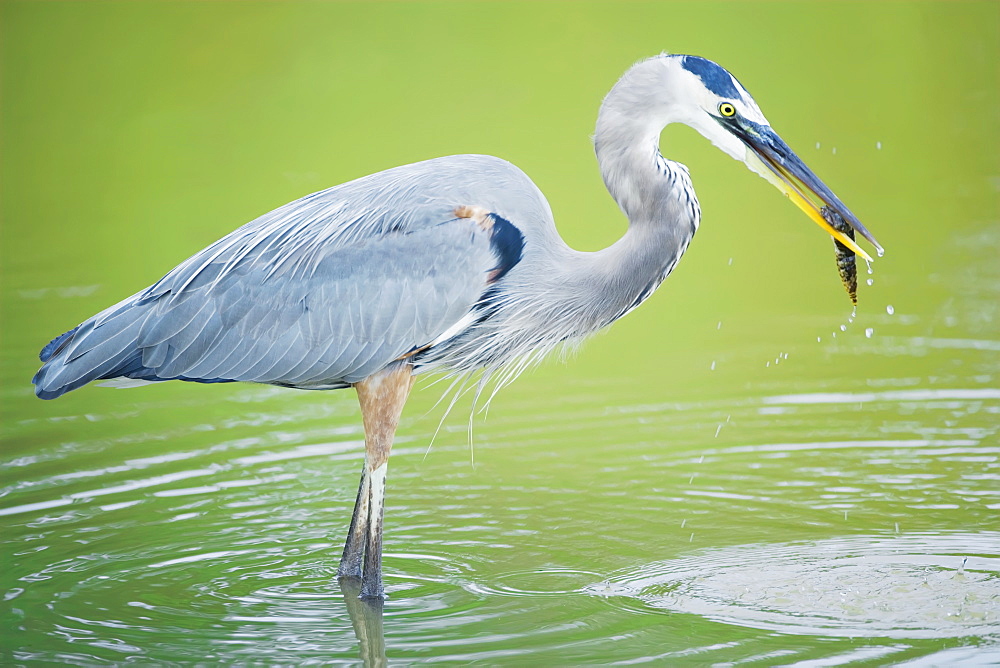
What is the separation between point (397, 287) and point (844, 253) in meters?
1.59

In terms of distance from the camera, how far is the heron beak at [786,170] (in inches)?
201

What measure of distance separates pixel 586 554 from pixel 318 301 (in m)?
1.39

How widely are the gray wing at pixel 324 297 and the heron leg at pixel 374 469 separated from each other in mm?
97

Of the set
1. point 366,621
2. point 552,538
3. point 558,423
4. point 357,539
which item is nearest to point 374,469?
point 357,539

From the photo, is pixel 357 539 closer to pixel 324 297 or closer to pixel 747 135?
pixel 324 297

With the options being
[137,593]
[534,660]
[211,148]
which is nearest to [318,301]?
[137,593]

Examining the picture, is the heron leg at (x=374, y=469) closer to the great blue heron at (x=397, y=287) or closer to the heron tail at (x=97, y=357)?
the great blue heron at (x=397, y=287)

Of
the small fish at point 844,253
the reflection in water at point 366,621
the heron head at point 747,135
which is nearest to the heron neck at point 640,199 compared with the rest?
the heron head at point 747,135

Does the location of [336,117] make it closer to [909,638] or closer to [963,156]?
[963,156]

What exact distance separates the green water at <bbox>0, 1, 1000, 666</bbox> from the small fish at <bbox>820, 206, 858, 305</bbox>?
1.03 meters

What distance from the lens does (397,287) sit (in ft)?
17.8

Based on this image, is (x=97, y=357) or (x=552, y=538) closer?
(x=97, y=357)

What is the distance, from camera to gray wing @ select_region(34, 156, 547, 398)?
213 inches

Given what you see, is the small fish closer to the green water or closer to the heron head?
the heron head
